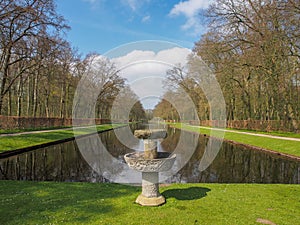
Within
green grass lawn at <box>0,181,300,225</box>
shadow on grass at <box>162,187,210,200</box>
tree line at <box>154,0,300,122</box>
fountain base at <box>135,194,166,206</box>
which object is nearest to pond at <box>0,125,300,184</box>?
green grass lawn at <box>0,181,300,225</box>

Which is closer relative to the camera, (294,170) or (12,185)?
(12,185)

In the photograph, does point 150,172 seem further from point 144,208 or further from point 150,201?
point 144,208

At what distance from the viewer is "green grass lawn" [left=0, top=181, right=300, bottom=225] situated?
426 centimetres

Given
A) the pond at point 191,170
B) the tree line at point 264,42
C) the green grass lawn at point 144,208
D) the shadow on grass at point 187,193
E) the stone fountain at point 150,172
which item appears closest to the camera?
the green grass lawn at point 144,208

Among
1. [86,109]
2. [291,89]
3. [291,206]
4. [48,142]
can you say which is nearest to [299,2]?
[291,89]

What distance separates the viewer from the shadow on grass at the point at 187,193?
18.0 ft

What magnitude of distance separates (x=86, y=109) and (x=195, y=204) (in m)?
38.4

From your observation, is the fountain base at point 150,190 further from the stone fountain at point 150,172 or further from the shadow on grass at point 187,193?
the shadow on grass at point 187,193

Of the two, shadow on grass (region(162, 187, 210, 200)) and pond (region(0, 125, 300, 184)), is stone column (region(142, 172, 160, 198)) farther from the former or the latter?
pond (region(0, 125, 300, 184))

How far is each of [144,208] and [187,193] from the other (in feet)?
4.72

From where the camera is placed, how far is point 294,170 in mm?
9625

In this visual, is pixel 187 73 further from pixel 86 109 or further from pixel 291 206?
pixel 291 206

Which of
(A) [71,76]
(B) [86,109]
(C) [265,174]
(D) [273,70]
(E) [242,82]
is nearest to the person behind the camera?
(C) [265,174]

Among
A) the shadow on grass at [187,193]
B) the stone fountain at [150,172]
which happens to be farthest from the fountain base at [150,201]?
the shadow on grass at [187,193]
